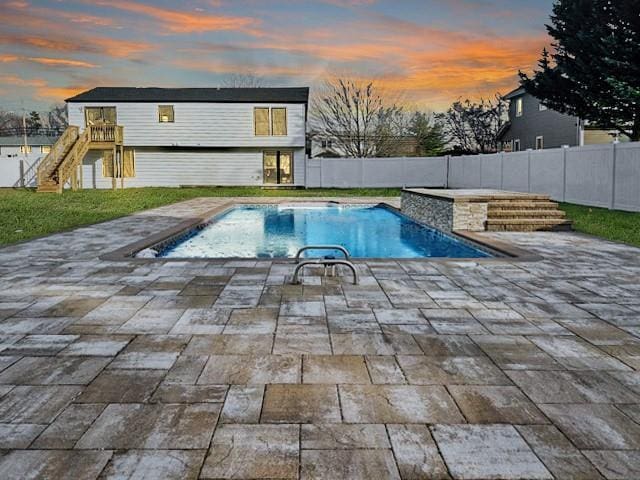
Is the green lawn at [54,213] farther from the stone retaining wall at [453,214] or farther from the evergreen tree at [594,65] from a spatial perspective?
the evergreen tree at [594,65]

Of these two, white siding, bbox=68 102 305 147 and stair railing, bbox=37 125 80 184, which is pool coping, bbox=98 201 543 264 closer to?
stair railing, bbox=37 125 80 184

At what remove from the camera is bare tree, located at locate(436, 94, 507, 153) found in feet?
115

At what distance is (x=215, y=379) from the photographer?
2.92m

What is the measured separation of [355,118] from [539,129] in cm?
1215

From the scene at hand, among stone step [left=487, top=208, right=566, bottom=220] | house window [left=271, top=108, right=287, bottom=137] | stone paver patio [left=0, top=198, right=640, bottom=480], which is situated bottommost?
stone paver patio [left=0, top=198, right=640, bottom=480]

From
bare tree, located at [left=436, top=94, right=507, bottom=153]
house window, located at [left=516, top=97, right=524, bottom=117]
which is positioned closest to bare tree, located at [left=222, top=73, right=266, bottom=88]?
bare tree, located at [left=436, top=94, right=507, bottom=153]

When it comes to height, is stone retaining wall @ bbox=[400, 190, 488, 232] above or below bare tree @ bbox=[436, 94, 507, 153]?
below

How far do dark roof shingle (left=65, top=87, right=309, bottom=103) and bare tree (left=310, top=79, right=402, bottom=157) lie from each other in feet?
20.5

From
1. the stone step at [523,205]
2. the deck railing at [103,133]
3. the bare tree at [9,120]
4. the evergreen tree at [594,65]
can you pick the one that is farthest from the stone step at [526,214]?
the bare tree at [9,120]

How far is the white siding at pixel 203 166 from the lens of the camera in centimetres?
2684

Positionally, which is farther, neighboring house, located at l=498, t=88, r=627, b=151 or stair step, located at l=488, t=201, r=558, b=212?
neighboring house, located at l=498, t=88, r=627, b=151

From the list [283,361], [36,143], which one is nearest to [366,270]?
[283,361]

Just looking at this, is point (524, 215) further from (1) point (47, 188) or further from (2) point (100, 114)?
→ (2) point (100, 114)

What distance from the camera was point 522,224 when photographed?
9.98m
